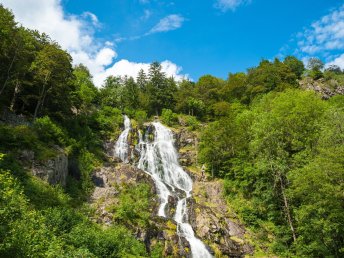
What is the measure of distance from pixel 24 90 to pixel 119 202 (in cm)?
1835

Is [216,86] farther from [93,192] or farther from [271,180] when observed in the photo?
[93,192]

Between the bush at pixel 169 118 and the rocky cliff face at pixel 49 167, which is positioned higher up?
the bush at pixel 169 118

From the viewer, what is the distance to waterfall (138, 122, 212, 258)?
94.7ft

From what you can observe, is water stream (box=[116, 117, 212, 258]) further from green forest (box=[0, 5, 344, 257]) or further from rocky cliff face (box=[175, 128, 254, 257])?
green forest (box=[0, 5, 344, 257])

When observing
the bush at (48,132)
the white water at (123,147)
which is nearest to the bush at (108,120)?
the white water at (123,147)

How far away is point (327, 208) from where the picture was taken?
75.4 ft

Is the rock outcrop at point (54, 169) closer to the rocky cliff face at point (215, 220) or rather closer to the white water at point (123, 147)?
the white water at point (123, 147)

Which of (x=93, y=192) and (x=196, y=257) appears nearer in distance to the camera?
(x=196, y=257)

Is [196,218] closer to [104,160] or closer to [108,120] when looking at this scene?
[104,160]

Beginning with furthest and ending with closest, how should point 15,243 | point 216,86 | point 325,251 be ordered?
point 216,86 < point 325,251 < point 15,243

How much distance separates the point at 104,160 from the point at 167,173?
8695 millimetres

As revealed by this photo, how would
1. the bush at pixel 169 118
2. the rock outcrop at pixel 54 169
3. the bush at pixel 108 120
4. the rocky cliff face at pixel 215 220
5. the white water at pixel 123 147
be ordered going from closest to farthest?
1. the rock outcrop at pixel 54 169
2. the rocky cliff face at pixel 215 220
3. the white water at pixel 123 147
4. the bush at pixel 108 120
5. the bush at pixel 169 118

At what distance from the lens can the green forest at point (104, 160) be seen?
18.7m

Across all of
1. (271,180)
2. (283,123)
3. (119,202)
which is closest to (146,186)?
(119,202)
